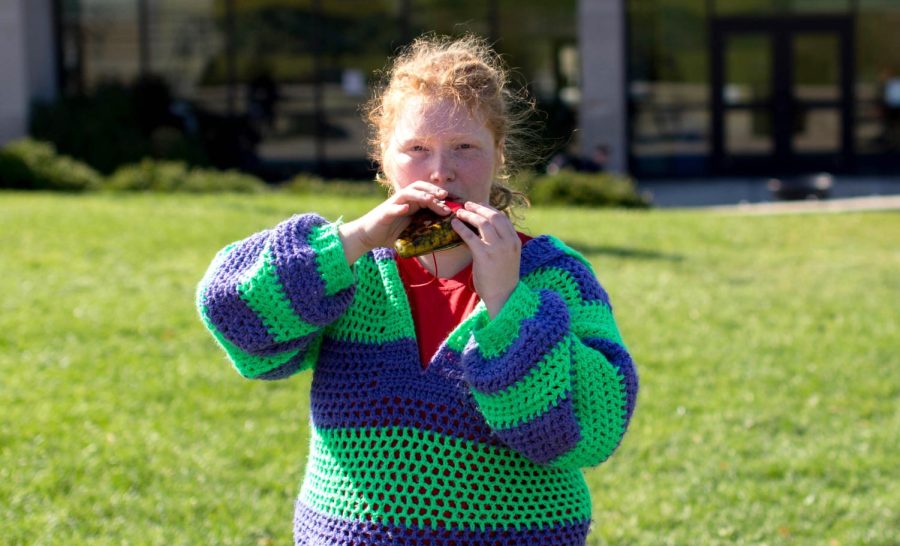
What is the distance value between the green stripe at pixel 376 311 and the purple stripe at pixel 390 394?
0.06ft


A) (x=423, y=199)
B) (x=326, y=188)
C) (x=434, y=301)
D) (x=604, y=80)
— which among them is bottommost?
(x=326, y=188)

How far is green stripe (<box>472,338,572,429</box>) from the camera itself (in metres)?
2.27

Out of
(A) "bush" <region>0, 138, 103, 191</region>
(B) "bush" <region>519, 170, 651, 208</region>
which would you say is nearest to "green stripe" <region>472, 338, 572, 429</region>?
(B) "bush" <region>519, 170, 651, 208</region>

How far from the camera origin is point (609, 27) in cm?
2028

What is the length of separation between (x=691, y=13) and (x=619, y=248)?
37.8 feet

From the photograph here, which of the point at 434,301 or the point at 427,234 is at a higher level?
the point at 427,234

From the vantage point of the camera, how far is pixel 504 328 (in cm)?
229

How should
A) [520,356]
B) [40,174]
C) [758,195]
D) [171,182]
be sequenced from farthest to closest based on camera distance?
[758,195] → [171,182] → [40,174] → [520,356]

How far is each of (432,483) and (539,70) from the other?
19.3 m

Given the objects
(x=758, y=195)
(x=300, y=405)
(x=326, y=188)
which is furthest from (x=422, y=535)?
(x=758, y=195)

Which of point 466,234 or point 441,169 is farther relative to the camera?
point 441,169

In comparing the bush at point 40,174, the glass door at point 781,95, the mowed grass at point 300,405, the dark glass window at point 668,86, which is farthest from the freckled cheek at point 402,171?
the glass door at point 781,95

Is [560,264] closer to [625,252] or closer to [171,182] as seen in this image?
[625,252]

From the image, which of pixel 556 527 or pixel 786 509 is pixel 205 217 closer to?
pixel 786 509
